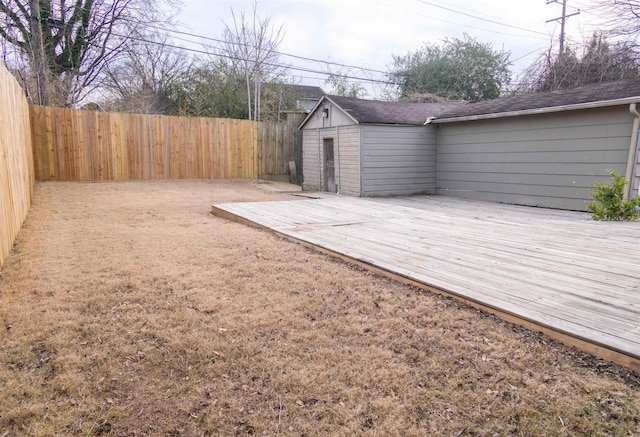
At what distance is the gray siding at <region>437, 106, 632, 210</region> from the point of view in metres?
7.05

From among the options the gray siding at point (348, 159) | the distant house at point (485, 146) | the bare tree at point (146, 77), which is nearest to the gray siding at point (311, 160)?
the distant house at point (485, 146)

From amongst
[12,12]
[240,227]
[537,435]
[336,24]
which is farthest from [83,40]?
[537,435]

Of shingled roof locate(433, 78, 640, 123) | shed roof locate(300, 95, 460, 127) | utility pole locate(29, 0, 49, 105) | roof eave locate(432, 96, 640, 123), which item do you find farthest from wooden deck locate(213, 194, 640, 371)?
utility pole locate(29, 0, 49, 105)

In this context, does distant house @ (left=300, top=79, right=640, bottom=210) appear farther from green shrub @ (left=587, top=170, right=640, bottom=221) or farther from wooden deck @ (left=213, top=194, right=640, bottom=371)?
wooden deck @ (left=213, top=194, right=640, bottom=371)

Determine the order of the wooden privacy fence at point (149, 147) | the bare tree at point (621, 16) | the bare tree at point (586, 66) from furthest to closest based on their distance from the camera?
the bare tree at point (586, 66) → the bare tree at point (621, 16) → the wooden privacy fence at point (149, 147)

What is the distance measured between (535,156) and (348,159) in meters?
3.99

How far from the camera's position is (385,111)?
10508mm

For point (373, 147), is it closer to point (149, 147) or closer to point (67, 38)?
point (149, 147)

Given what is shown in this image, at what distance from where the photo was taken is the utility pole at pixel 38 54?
11.2 metres

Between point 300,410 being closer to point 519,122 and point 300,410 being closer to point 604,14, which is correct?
point 519,122

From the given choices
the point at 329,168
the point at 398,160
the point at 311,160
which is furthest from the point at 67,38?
the point at 398,160

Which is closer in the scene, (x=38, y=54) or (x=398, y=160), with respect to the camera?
(x=398, y=160)

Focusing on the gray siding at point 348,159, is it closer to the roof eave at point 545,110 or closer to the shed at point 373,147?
the shed at point 373,147

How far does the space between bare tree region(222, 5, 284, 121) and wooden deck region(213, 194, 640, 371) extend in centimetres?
1126
